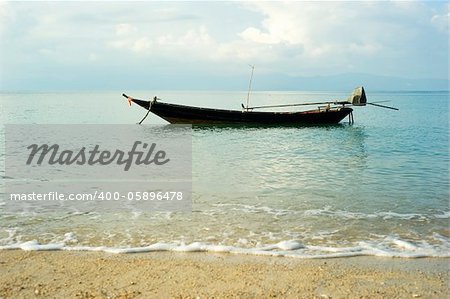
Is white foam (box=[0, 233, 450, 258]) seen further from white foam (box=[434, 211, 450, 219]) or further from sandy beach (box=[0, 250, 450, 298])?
white foam (box=[434, 211, 450, 219])

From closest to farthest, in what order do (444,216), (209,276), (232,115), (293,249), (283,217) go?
1. (209,276)
2. (293,249)
3. (283,217)
4. (444,216)
5. (232,115)

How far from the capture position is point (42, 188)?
11.0 meters

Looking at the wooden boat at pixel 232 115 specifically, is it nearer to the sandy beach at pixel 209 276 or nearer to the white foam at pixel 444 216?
the white foam at pixel 444 216

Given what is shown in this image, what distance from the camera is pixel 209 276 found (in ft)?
16.9

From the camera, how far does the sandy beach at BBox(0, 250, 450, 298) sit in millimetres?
4691

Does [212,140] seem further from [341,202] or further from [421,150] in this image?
[341,202]

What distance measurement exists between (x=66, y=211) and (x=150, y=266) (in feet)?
12.6

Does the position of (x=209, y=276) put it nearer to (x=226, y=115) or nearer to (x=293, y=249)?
(x=293, y=249)

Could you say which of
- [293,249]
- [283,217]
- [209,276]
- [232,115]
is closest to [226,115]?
[232,115]

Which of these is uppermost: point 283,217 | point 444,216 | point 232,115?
point 232,115

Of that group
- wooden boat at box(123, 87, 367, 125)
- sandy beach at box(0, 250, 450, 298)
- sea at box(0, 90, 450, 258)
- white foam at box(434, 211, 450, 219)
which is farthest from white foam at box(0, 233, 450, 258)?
wooden boat at box(123, 87, 367, 125)

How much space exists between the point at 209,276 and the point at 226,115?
24.2 meters

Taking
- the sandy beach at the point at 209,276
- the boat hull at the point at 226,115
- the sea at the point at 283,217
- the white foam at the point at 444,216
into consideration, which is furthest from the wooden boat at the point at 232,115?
the sandy beach at the point at 209,276

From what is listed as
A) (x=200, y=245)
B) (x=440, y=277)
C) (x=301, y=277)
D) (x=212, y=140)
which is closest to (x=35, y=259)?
(x=200, y=245)
